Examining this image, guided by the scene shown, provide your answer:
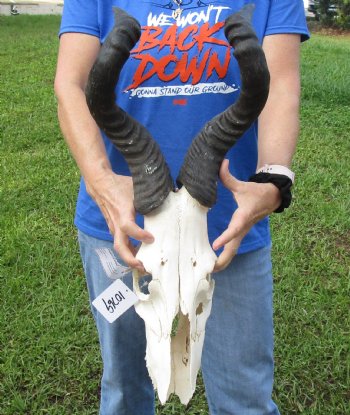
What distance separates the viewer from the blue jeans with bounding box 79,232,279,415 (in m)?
2.00

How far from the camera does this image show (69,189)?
17.6 feet

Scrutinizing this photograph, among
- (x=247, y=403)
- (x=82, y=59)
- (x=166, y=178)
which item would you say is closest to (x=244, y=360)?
(x=247, y=403)

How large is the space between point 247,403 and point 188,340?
0.60 metres

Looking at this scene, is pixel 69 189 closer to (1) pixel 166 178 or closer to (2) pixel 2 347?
(2) pixel 2 347

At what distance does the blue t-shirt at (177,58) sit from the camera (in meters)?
1.76

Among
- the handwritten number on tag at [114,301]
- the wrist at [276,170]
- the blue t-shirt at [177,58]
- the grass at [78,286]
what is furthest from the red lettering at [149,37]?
the grass at [78,286]

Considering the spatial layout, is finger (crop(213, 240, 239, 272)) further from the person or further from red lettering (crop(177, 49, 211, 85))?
red lettering (crop(177, 49, 211, 85))

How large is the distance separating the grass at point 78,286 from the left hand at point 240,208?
169 centimetres

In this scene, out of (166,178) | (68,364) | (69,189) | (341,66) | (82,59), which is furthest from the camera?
(341,66)

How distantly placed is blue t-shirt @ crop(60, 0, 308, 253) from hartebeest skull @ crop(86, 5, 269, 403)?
0.26 metres

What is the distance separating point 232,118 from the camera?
1.47 m

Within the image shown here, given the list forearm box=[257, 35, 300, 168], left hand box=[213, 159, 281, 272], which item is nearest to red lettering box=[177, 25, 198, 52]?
forearm box=[257, 35, 300, 168]

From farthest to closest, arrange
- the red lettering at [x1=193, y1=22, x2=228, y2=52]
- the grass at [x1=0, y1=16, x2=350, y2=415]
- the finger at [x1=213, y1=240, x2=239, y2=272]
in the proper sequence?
the grass at [x1=0, y1=16, x2=350, y2=415] < the red lettering at [x1=193, y1=22, x2=228, y2=52] < the finger at [x1=213, y1=240, x2=239, y2=272]

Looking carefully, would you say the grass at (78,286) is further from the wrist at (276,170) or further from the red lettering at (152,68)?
the red lettering at (152,68)
